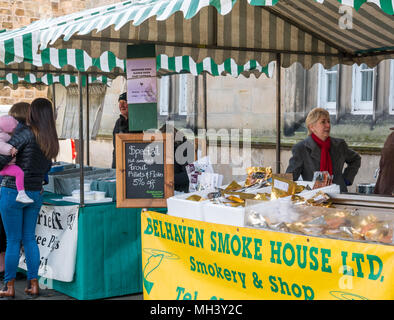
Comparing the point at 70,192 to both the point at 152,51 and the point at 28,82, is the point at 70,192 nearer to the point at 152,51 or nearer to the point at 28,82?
the point at 152,51

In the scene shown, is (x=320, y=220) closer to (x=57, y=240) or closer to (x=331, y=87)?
(x=57, y=240)

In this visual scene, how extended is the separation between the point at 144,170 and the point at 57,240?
125 centimetres

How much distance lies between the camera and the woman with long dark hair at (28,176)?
5637 mm

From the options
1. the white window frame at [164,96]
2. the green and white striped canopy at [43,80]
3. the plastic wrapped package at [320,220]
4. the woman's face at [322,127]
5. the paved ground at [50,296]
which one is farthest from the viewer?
the white window frame at [164,96]

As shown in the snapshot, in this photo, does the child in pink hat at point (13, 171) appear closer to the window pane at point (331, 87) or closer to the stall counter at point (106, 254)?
the stall counter at point (106, 254)

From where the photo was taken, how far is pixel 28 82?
417 inches

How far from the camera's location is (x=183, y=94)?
1428cm

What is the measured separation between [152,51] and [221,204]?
6.36 feet

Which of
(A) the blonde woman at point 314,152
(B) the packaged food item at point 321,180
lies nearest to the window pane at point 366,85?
A: (A) the blonde woman at point 314,152

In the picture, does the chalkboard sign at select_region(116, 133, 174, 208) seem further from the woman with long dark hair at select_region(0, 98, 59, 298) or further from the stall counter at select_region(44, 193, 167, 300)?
the woman with long dark hair at select_region(0, 98, 59, 298)

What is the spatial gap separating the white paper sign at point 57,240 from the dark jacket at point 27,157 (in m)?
0.43

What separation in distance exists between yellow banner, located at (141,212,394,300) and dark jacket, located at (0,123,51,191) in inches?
63.1

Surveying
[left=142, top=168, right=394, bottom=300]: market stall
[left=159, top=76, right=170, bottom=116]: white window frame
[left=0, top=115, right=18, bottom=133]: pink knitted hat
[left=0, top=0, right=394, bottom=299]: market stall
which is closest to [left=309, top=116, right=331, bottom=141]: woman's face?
[left=0, top=0, right=394, bottom=299]: market stall

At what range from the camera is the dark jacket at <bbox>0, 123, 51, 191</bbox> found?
222 inches
